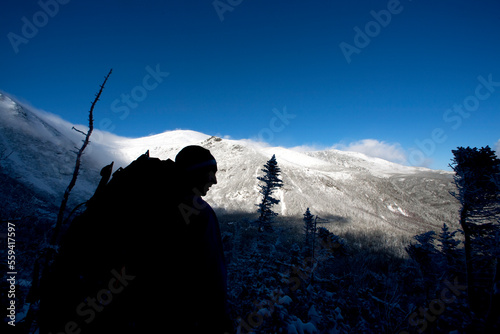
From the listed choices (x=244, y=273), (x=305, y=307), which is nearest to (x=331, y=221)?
(x=244, y=273)

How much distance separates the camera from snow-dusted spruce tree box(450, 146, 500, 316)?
11992 millimetres

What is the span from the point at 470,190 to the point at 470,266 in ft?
15.9

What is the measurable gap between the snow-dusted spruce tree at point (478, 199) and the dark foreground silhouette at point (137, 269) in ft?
55.6

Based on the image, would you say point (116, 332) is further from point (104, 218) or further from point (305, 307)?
point (305, 307)

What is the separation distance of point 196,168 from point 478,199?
1838 centimetres

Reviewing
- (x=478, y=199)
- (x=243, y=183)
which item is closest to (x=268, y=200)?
(x=478, y=199)

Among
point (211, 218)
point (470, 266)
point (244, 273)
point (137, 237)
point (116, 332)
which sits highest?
point (211, 218)

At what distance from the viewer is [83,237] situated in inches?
49.8

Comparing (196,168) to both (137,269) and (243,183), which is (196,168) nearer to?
(137,269)

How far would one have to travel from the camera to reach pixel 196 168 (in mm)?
1698

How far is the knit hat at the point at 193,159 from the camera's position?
1692 millimetres

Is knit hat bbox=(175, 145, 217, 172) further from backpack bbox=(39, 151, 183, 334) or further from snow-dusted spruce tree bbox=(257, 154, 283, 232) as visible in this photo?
snow-dusted spruce tree bbox=(257, 154, 283, 232)

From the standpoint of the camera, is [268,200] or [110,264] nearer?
[110,264]

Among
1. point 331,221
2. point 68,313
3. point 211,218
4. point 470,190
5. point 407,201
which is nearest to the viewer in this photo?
point 68,313
